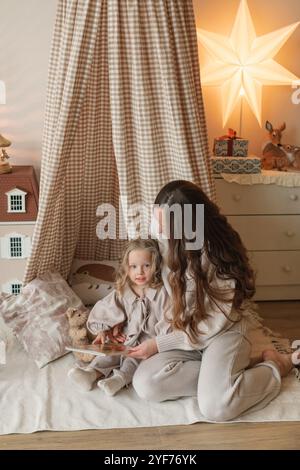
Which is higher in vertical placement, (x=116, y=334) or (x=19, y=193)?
(x=19, y=193)

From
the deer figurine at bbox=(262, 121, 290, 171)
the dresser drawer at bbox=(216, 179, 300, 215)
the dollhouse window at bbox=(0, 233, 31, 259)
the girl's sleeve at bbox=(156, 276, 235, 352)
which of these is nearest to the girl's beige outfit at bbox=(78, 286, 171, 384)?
the girl's sleeve at bbox=(156, 276, 235, 352)

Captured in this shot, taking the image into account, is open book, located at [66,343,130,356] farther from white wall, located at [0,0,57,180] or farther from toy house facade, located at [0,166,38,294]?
white wall, located at [0,0,57,180]

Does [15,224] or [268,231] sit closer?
[15,224]

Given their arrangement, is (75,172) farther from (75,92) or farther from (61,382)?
(61,382)

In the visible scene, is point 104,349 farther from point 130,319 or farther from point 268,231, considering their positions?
point 268,231

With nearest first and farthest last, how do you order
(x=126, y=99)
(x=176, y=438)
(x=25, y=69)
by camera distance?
(x=176, y=438), (x=126, y=99), (x=25, y=69)

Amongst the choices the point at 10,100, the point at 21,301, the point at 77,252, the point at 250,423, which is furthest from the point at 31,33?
the point at 250,423

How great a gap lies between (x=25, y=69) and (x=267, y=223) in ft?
4.98

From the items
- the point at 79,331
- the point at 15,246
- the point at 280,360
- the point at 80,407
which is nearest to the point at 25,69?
the point at 15,246

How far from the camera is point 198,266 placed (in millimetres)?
2180

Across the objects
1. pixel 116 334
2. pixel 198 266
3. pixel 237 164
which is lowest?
pixel 116 334

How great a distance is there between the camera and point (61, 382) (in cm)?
229

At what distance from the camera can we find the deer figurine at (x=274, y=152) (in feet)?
10.9

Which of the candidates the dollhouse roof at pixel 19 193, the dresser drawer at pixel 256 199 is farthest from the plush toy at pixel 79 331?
the dresser drawer at pixel 256 199
